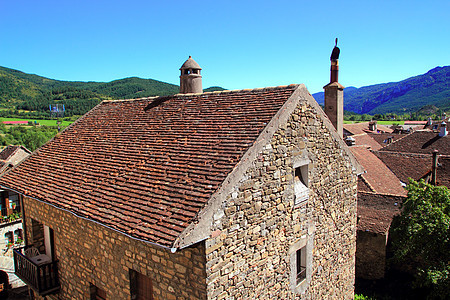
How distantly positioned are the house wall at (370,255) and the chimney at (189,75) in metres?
10.3

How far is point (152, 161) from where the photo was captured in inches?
321

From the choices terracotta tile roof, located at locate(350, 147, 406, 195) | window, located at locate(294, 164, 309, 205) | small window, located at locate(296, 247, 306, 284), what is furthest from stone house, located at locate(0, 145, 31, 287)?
terracotta tile roof, located at locate(350, 147, 406, 195)

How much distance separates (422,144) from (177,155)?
102ft

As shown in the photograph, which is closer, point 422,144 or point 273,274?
point 273,274

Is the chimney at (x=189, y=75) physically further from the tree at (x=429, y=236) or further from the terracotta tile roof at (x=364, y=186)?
the terracotta tile roof at (x=364, y=186)

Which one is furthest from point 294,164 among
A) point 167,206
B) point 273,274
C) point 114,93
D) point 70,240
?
point 114,93

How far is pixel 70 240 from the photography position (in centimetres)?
879

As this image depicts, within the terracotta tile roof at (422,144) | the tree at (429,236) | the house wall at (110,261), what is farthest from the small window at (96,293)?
the terracotta tile roof at (422,144)

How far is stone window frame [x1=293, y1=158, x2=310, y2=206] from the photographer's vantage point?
8.28 metres

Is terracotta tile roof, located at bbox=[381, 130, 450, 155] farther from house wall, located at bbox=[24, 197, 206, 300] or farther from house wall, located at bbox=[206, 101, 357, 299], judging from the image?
house wall, located at bbox=[24, 197, 206, 300]

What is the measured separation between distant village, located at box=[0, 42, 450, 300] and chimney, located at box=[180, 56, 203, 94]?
6.69 ft

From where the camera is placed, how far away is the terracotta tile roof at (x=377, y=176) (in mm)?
19078

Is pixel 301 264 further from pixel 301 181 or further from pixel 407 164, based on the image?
pixel 407 164

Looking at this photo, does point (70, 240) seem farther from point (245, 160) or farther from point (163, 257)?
point (245, 160)
